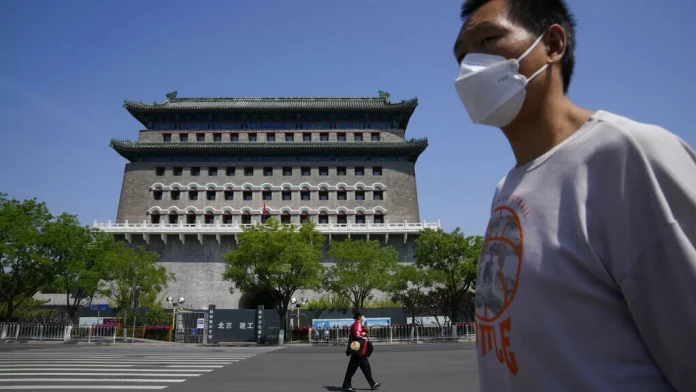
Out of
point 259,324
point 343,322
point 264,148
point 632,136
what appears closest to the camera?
point 632,136

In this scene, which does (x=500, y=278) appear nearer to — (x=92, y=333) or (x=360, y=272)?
(x=360, y=272)

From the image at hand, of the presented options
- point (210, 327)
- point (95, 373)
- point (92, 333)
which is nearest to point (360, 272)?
point (210, 327)

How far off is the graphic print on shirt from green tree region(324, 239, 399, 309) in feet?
105

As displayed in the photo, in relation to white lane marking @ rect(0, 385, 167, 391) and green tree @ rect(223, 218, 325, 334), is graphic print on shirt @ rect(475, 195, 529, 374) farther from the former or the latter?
green tree @ rect(223, 218, 325, 334)

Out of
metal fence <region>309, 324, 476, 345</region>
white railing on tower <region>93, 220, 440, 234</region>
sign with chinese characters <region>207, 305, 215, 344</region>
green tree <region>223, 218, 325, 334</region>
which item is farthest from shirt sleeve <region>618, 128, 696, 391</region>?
white railing on tower <region>93, 220, 440, 234</region>

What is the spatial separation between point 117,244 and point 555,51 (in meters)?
40.3

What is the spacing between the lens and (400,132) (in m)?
50.7

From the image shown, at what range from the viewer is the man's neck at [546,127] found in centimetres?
130

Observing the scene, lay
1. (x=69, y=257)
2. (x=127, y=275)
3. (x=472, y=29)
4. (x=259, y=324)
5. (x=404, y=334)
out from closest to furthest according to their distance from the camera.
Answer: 1. (x=472, y=29)
2. (x=404, y=334)
3. (x=259, y=324)
4. (x=69, y=257)
5. (x=127, y=275)

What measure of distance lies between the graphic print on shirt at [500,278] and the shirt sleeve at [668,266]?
281 millimetres

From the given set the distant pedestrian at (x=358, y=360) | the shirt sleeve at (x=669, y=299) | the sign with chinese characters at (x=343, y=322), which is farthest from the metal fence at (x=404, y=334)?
the shirt sleeve at (x=669, y=299)

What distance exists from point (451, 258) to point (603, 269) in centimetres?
3299

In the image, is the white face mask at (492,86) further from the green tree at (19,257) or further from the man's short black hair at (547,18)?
the green tree at (19,257)

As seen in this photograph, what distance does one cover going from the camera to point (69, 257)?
32.6 meters
